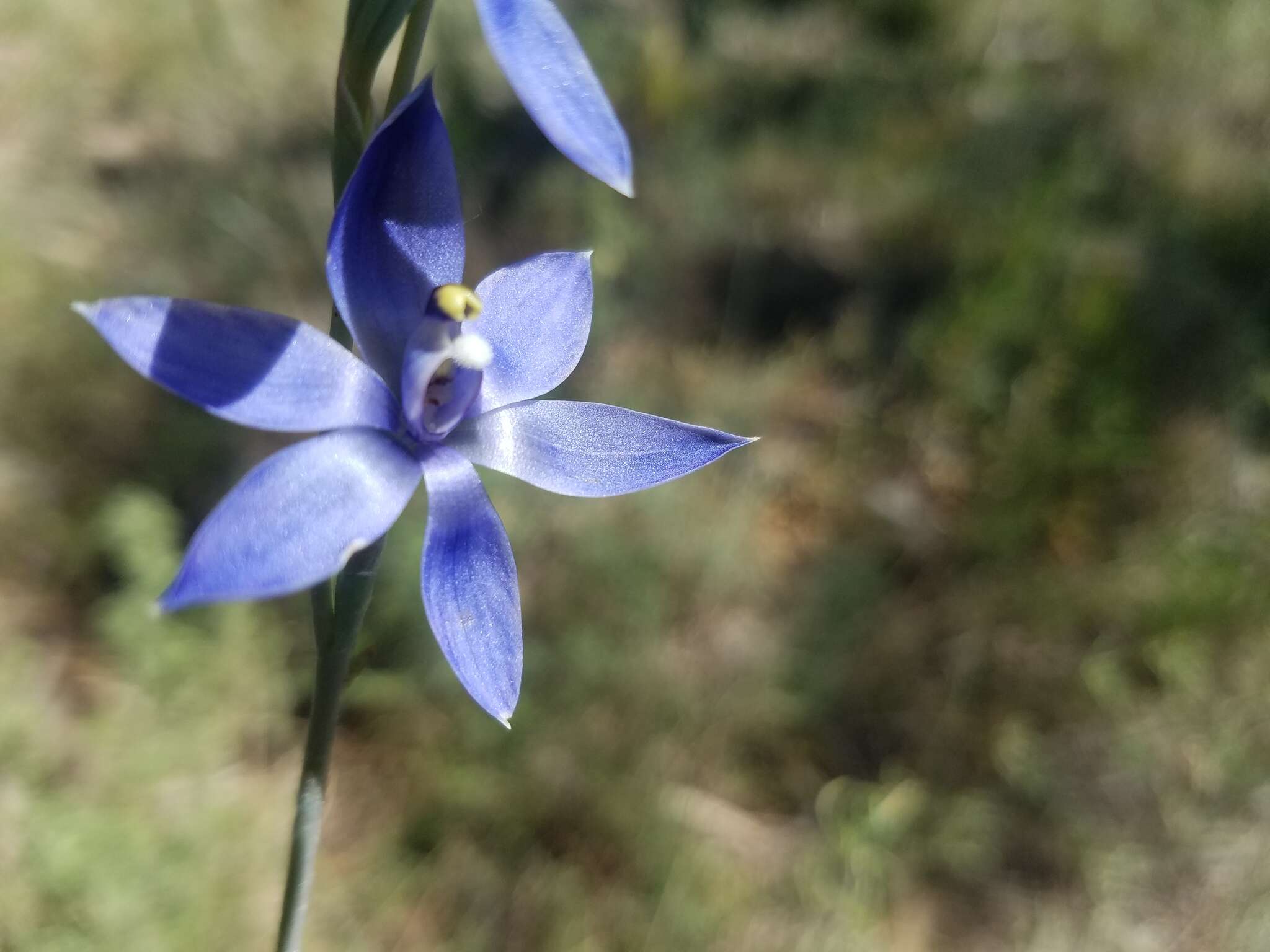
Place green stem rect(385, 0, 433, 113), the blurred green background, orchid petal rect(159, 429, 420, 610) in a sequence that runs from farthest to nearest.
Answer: the blurred green background < green stem rect(385, 0, 433, 113) < orchid petal rect(159, 429, 420, 610)

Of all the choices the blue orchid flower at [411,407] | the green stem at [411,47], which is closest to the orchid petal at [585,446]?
the blue orchid flower at [411,407]

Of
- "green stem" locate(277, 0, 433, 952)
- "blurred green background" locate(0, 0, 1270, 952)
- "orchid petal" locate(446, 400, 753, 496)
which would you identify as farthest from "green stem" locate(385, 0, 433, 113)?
"blurred green background" locate(0, 0, 1270, 952)

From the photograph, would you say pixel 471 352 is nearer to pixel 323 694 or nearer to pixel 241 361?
pixel 241 361

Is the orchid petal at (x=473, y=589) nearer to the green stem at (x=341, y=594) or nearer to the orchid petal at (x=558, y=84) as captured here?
the green stem at (x=341, y=594)

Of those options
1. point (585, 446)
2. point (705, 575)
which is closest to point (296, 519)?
point (585, 446)

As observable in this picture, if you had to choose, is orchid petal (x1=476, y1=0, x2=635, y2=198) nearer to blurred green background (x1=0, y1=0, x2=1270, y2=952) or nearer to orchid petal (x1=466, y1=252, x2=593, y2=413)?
orchid petal (x1=466, y1=252, x2=593, y2=413)

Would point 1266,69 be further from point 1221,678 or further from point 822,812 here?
point 822,812
